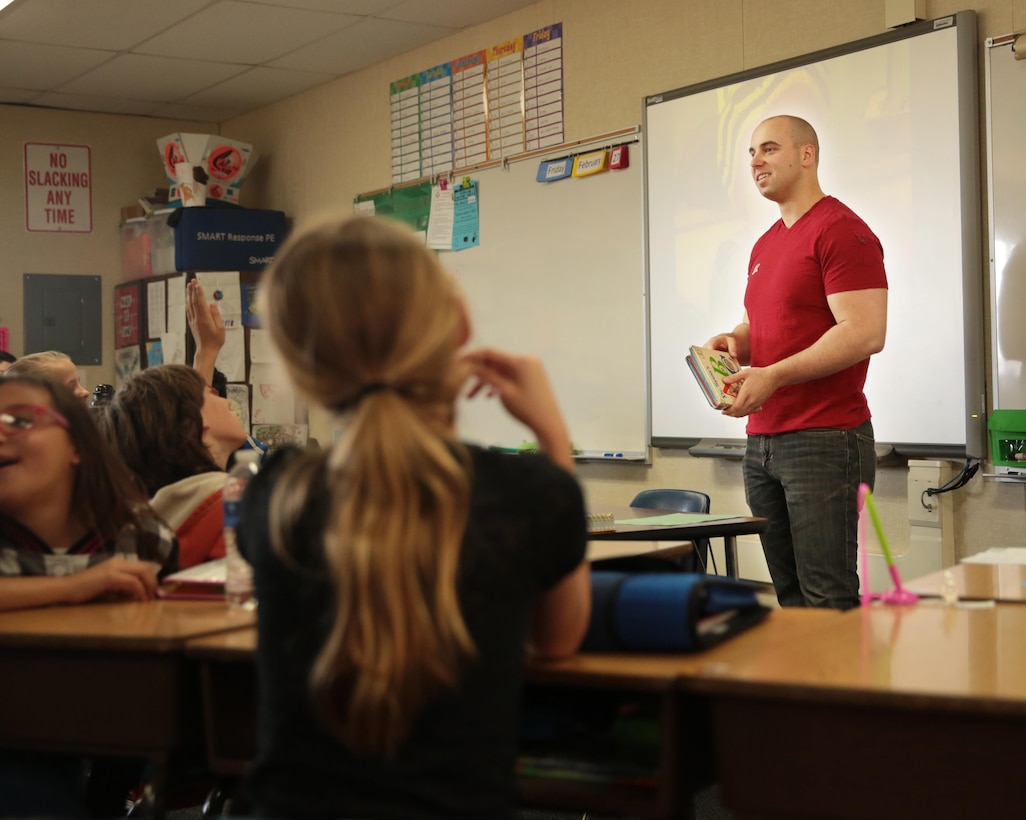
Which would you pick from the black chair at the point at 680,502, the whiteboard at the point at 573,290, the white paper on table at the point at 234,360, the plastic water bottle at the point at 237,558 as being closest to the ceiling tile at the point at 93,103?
the white paper on table at the point at 234,360

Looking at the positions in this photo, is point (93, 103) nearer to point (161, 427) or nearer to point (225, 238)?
point (225, 238)

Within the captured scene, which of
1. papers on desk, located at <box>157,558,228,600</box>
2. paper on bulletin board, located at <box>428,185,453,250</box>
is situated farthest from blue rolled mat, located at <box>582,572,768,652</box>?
paper on bulletin board, located at <box>428,185,453,250</box>

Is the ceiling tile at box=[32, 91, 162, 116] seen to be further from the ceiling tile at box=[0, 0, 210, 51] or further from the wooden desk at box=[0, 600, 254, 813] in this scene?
the wooden desk at box=[0, 600, 254, 813]

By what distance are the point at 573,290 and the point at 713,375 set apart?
226 cm

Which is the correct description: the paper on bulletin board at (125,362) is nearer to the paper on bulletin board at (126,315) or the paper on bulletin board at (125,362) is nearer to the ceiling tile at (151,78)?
the paper on bulletin board at (126,315)

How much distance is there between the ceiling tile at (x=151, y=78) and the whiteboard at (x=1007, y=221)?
395 centimetres

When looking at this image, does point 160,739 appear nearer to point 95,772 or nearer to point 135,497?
point 135,497

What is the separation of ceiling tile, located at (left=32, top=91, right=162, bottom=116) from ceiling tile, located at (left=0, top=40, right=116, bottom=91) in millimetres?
215

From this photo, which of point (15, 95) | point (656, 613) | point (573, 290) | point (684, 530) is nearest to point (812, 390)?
point (684, 530)

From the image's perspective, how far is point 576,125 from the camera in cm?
504

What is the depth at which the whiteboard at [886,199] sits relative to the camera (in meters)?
3.67

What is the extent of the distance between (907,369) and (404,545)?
3.06 metres

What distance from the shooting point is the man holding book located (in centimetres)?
285

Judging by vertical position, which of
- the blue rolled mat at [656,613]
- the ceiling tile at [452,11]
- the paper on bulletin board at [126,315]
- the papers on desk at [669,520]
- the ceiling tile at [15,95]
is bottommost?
the papers on desk at [669,520]
